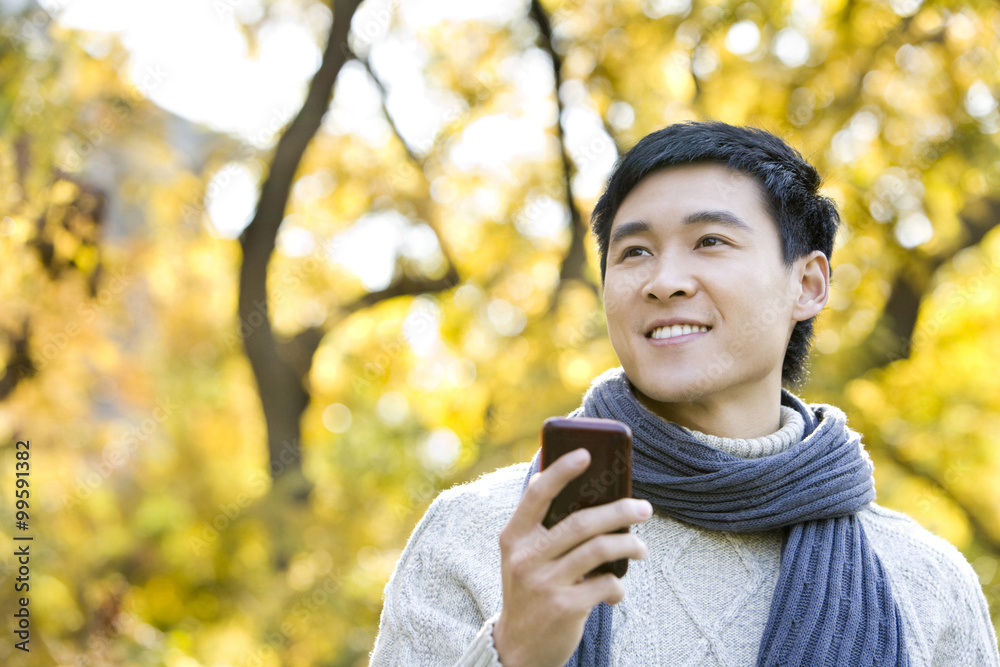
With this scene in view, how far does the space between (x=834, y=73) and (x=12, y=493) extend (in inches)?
242

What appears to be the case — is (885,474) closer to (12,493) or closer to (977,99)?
(977,99)

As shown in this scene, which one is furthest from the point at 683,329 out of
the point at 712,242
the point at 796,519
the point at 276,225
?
the point at 276,225

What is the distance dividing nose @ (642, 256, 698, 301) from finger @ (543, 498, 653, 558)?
1.93ft

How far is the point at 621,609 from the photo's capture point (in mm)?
1559

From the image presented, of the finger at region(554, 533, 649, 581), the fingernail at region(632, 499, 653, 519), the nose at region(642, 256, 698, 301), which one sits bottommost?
the finger at region(554, 533, 649, 581)

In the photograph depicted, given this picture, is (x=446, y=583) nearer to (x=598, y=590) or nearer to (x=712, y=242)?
(x=598, y=590)

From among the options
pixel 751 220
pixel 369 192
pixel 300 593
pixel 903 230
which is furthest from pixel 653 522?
pixel 369 192

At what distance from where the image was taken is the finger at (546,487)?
3.58 ft

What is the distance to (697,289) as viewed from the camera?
161 cm

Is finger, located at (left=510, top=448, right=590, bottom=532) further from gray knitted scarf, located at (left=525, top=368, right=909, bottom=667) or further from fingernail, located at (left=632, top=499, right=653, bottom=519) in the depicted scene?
gray knitted scarf, located at (left=525, top=368, right=909, bottom=667)

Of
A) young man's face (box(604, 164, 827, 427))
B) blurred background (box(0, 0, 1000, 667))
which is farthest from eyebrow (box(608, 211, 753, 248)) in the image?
blurred background (box(0, 0, 1000, 667))

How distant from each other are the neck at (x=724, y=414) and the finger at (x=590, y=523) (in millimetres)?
654

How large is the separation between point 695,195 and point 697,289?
217mm

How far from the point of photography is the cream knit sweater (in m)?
1.52
